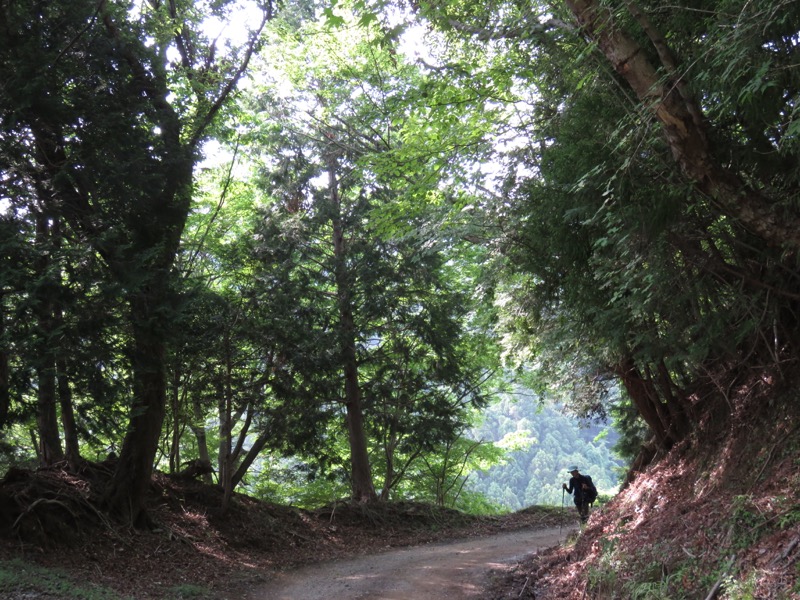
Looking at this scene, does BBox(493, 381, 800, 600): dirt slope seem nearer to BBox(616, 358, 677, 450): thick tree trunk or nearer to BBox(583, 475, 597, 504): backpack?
BBox(616, 358, 677, 450): thick tree trunk

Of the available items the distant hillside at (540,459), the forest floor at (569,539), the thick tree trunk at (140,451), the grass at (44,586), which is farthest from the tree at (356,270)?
the distant hillside at (540,459)

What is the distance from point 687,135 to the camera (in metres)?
4.93

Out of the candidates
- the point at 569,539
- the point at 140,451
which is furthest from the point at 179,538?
the point at 569,539

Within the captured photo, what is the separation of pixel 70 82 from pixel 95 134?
1.07 m

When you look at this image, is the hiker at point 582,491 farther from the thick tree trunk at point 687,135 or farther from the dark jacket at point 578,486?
the thick tree trunk at point 687,135

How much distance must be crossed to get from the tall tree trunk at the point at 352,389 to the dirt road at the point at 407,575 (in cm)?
336

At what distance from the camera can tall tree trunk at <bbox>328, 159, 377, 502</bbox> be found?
15961mm

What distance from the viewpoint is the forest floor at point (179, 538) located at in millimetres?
8336

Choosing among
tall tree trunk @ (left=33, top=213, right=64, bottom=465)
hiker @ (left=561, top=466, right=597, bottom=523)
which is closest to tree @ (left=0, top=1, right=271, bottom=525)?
tall tree trunk @ (left=33, top=213, right=64, bottom=465)

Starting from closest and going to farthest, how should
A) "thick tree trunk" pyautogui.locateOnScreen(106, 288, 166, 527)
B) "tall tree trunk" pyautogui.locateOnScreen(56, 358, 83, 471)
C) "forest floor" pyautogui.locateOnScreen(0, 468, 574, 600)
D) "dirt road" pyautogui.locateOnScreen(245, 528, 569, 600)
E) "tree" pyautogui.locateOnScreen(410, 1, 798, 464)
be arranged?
"tree" pyautogui.locateOnScreen(410, 1, 798, 464)
"tall tree trunk" pyautogui.locateOnScreen(56, 358, 83, 471)
"forest floor" pyautogui.locateOnScreen(0, 468, 574, 600)
"dirt road" pyautogui.locateOnScreen(245, 528, 569, 600)
"thick tree trunk" pyautogui.locateOnScreen(106, 288, 166, 527)

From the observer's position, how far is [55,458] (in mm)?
10625

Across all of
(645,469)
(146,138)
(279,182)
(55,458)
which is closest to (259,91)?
(279,182)

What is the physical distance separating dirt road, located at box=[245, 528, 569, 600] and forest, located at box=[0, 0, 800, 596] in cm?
292

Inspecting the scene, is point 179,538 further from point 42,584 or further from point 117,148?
point 117,148
